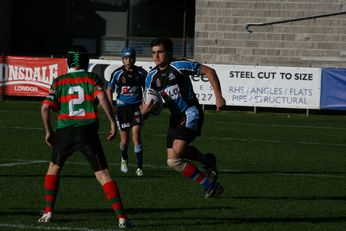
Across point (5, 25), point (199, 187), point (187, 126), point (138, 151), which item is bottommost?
point (199, 187)

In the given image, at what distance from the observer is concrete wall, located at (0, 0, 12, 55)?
3456 centimetres

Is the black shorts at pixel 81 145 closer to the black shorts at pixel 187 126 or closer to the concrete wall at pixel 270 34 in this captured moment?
the black shorts at pixel 187 126

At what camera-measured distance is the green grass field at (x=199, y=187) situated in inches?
368

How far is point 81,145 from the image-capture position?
28.9 ft

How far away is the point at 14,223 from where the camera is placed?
8.98 meters

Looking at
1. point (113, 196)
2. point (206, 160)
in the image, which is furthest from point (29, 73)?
point (113, 196)

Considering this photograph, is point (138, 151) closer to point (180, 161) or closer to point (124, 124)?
point (124, 124)

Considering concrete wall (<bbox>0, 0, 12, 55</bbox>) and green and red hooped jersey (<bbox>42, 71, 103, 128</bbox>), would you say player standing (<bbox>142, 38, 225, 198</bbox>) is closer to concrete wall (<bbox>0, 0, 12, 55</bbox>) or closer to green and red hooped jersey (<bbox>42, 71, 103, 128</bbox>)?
green and red hooped jersey (<bbox>42, 71, 103, 128</bbox>)

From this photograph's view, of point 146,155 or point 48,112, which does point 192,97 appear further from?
point 146,155

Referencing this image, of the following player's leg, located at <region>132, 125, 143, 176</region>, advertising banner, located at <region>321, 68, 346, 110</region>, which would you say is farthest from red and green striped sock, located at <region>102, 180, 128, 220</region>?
advertising banner, located at <region>321, 68, 346, 110</region>

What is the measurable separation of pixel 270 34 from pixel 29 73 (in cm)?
830

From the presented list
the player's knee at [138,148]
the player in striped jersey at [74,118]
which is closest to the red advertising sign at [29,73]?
the player's knee at [138,148]

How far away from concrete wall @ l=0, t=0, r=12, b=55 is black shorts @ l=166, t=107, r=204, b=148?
79.4 ft

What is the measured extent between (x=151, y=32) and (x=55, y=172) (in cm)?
2652
